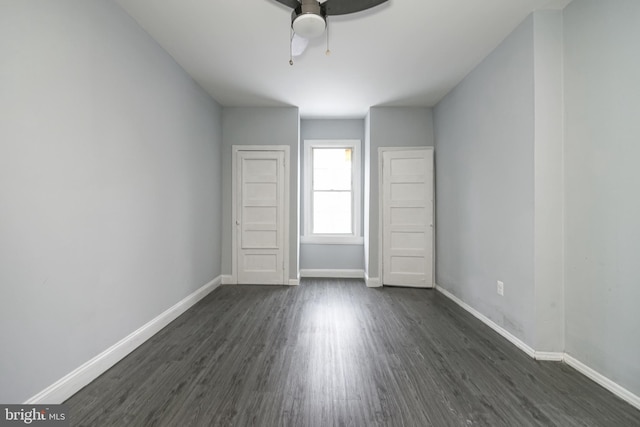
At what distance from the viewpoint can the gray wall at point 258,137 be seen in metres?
4.43

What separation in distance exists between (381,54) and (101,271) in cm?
315

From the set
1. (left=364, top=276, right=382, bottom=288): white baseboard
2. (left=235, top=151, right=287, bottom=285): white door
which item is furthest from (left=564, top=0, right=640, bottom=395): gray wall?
(left=235, top=151, right=287, bottom=285): white door

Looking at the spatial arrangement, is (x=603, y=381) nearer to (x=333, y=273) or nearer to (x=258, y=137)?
(x=333, y=273)

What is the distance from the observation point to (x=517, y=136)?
2.44m

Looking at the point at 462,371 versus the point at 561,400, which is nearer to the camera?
the point at 561,400

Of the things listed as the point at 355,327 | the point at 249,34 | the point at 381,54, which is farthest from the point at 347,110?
the point at 355,327

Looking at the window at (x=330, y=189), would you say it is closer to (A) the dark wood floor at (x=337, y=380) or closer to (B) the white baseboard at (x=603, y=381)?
(A) the dark wood floor at (x=337, y=380)

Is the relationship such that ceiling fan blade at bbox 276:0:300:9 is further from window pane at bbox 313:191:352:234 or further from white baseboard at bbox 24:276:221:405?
window pane at bbox 313:191:352:234

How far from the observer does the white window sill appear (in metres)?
4.89

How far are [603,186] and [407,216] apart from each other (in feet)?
8.35

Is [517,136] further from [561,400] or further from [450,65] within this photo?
[561,400]

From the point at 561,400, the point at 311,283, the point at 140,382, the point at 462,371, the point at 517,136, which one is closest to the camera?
the point at 561,400

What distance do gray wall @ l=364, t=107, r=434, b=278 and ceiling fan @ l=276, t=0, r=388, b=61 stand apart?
227cm

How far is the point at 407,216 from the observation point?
4344 millimetres
